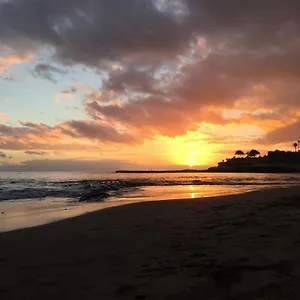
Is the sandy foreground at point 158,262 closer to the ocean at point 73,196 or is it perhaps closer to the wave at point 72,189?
the ocean at point 73,196

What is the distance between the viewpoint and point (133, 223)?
9961 millimetres

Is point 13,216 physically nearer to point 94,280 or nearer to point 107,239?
point 107,239

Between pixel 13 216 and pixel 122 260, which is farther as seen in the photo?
pixel 13 216

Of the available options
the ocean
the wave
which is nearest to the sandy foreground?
the ocean

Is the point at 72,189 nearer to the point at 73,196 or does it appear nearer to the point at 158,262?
the point at 73,196

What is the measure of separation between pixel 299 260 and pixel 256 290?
1.36m

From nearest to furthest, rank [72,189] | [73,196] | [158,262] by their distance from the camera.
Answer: [158,262]
[73,196]
[72,189]

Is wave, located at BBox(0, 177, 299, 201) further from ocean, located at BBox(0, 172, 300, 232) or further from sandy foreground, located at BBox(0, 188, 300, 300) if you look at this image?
sandy foreground, located at BBox(0, 188, 300, 300)

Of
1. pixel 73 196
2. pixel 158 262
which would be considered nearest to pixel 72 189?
pixel 73 196

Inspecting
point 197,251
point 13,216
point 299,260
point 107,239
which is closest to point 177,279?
point 197,251

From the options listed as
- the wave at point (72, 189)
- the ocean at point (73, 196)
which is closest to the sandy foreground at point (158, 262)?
the ocean at point (73, 196)

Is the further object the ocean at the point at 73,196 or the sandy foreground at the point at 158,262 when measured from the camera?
the ocean at the point at 73,196

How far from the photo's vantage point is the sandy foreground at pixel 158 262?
14.5 feet

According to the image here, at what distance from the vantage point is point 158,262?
560 centimetres
